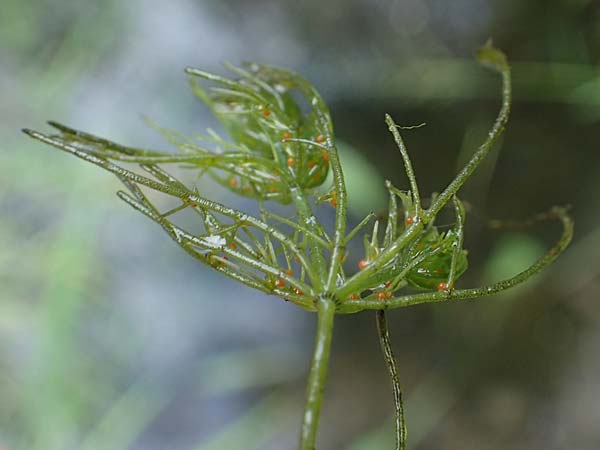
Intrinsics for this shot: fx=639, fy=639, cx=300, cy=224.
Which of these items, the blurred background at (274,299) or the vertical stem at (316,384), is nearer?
the vertical stem at (316,384)

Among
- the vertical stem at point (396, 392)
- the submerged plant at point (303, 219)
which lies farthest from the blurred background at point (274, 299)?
the vertical stem at point (396, 392)

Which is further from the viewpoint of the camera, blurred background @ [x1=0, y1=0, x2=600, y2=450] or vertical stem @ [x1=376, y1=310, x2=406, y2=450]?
blurred background @ [x1=0, y1=0, x2=600, y2=450]

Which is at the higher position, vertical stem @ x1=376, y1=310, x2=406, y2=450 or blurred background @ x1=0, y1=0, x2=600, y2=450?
blurred background @ x1=0, y1=0, x2=600, y2=450

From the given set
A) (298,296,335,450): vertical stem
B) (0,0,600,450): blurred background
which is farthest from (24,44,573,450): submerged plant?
(0,0,600,450): blurred background

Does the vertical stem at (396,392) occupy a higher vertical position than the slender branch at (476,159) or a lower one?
lower

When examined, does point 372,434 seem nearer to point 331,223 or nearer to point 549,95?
point 331,223

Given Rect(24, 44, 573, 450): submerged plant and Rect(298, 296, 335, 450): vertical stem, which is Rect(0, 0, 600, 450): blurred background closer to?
Rect(24, 44, 573, 450): submerged plant

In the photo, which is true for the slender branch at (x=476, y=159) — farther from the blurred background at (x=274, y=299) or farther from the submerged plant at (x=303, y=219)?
the blurred background at (x=274, y=299)
